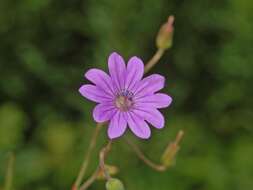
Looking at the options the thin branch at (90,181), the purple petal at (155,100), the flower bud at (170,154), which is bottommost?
the flower bud at (170,154)

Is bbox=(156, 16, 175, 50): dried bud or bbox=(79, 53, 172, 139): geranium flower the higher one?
bbox=(156, 16, 175, 50): dried bud

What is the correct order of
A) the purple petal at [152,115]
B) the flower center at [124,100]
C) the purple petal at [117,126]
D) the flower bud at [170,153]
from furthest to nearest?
the flower bud at [170,153], the flower center at [124,100], the purple petal at [152,115], the purple petal at [117,126]

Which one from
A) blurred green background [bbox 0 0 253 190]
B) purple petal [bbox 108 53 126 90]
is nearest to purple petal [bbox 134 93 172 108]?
purple petal [bbox 108 53 126 90]

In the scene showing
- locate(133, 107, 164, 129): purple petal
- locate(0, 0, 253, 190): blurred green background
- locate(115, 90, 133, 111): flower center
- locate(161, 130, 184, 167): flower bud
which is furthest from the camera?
locate(0, 0, 253, 190): blurred green background

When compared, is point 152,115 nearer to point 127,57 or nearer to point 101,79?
point 101,79

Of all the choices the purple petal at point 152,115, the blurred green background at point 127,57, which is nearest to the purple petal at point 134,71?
the purple petal at point 152,115

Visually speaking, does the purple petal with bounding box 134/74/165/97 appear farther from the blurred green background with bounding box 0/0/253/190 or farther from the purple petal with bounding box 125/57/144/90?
the blurred green background with bounding box 0/0/253/190

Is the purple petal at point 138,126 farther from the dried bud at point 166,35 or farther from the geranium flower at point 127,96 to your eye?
the dried bud at point 166,35
